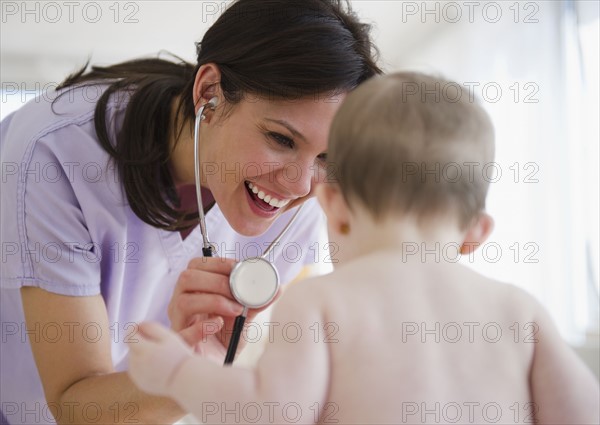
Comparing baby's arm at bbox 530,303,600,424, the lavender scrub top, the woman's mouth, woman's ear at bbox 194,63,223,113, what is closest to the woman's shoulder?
the lavender scrub top

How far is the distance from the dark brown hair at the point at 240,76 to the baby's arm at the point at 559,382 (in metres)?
0.52

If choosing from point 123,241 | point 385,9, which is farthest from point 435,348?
point 385,9

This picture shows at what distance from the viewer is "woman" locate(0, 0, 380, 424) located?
100 cm

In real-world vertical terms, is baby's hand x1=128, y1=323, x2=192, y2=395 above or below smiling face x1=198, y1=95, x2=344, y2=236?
below

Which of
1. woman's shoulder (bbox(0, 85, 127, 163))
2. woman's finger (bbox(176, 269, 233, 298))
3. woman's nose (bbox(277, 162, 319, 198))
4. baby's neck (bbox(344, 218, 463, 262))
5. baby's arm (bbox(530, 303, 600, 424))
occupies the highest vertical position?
woman's shoulder (bbox(0, 85, 127, 163))

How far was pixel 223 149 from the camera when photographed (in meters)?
1.10

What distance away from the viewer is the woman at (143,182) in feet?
3.29

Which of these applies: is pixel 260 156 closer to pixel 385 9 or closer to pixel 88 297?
pixel 88 297

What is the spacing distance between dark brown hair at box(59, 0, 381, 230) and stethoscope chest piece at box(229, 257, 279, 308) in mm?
260

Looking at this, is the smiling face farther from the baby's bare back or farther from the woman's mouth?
the baby's bare back

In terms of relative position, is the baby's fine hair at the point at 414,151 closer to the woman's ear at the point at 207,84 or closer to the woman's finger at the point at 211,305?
the woman's finger at the point at 211,305

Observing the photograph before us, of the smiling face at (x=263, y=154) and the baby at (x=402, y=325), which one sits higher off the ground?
the smiling face at (x=263, y=154)

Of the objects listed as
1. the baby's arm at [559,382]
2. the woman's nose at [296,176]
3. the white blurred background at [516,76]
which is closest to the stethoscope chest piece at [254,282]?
the woman's nose at [296,176]

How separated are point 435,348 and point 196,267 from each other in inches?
19.8
